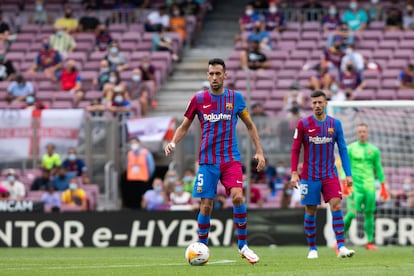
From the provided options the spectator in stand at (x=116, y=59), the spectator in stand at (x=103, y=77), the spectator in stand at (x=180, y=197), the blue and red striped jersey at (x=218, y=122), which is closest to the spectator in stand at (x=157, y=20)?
the spectator in stand at (x=116, y=59)

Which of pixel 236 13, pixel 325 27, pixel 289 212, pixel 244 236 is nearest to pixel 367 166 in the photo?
pixel 289 212

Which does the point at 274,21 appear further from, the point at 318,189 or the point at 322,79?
the point at 318,189

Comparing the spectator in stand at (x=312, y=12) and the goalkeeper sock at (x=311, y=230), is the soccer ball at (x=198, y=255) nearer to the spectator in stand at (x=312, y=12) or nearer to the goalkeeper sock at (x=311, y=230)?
the goalkeeper sock at (x=311, y=230)

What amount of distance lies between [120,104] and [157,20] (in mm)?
5028

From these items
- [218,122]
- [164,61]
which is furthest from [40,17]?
[218,122]

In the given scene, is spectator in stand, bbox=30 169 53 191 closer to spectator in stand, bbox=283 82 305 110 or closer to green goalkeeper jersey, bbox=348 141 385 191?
spectator in stand, bbox=283 82 305 110

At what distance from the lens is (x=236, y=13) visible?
1308 inches

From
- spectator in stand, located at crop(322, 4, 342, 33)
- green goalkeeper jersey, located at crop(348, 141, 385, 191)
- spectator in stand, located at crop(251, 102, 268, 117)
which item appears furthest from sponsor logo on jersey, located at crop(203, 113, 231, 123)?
spectator in stand, located at crop(322, 4, 342, 33)

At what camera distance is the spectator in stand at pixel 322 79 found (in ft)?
88.1

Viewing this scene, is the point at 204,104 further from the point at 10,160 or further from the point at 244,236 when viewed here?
the point at 10,160

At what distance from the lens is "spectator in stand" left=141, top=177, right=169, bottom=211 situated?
2331 cm

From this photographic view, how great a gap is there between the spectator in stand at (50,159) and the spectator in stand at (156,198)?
2.29 m

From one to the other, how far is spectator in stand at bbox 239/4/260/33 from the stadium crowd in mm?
35

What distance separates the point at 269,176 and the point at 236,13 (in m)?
10.1
